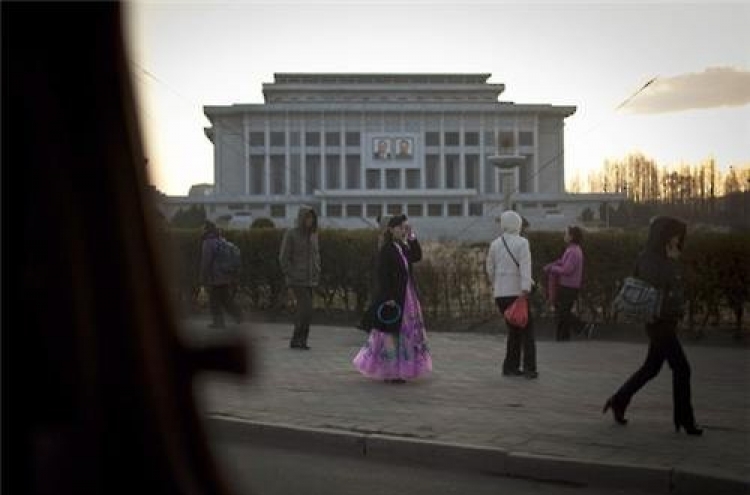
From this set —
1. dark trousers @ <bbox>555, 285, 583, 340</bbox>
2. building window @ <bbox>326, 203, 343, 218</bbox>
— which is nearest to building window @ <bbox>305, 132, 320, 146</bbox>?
building window @ <bbox>326, 203, 343, 218</bbox>

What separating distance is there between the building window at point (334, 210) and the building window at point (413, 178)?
12.0 m

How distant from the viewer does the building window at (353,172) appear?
98.4m

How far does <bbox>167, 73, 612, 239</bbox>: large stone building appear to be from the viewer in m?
94.5

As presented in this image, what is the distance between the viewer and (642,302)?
7418 mm

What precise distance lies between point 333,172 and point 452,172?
12.8m

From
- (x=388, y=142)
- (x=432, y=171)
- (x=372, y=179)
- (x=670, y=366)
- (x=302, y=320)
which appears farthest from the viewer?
(x=432, y=171)

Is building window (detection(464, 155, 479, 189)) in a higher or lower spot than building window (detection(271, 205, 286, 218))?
higher

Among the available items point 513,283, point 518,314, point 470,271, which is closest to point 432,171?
point 470,271

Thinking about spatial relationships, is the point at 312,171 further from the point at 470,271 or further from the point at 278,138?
the point at 470,271

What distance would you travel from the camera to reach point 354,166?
3903 inches

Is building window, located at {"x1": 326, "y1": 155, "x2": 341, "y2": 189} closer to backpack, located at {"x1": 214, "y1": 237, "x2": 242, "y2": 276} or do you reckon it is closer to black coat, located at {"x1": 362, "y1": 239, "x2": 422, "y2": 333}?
backpack, located at {"x1": 214, "y1": 237, "x2": 242, "y2": 276}

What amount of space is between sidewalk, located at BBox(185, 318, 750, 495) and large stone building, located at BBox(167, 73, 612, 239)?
79.6 meters

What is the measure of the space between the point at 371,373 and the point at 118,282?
350 inches

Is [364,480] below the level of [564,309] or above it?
below
